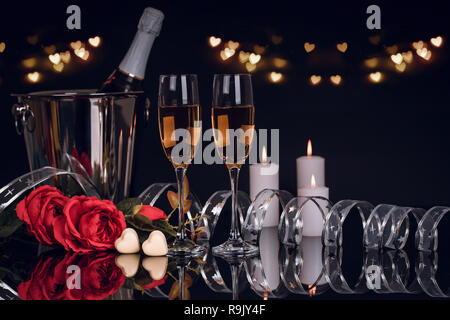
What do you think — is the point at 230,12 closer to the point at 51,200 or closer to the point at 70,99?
the point at 70,99

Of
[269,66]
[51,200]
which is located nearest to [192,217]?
[51,200]

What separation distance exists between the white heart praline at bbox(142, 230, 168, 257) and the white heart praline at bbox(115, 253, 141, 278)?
19 millimetres

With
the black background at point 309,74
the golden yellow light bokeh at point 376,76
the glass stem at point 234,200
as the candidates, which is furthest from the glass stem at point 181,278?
the golden yellow light bokeh at point 376,76

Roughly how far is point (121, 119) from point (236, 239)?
0.33 metres

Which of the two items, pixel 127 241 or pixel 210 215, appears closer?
pixel 127 241

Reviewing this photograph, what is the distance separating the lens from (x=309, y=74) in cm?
143

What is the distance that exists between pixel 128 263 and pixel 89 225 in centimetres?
8

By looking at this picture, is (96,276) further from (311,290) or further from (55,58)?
(55,58)

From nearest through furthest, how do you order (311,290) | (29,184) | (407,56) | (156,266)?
(311,290) < (156,266) < (29,184) < (407,56)

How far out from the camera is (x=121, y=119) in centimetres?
117

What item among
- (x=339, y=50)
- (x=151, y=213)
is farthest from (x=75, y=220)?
(x=339, y=50)

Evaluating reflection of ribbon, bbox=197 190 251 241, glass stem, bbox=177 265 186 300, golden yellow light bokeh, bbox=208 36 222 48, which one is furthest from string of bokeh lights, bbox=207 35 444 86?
glass stem, bbox=177 265 186 300

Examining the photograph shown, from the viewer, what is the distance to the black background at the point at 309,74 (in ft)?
4.57

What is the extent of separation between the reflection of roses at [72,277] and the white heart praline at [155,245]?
0.05m
